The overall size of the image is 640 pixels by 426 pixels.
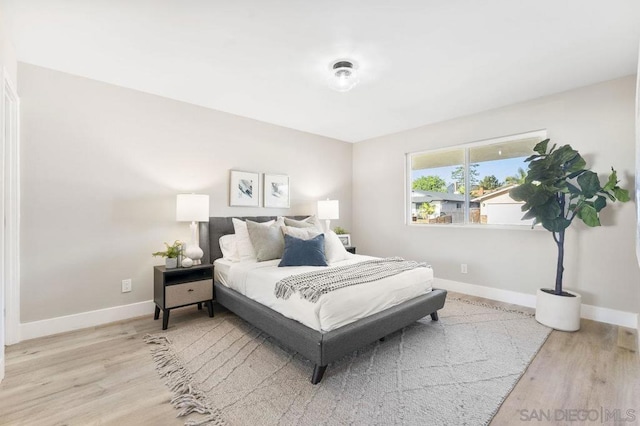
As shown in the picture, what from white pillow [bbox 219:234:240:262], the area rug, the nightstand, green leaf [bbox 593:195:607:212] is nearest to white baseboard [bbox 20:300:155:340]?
the nightstand

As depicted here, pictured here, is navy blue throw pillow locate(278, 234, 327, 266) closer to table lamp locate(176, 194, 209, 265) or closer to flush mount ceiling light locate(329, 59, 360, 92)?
table lamp locate(176, 194, 209, 265)

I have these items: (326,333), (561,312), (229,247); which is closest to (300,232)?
(229,247)

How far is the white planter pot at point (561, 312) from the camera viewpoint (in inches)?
108

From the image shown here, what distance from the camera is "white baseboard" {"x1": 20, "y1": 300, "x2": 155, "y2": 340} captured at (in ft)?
8.50

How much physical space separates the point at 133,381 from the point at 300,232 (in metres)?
1.95

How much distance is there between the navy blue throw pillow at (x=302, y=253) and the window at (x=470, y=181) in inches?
87.4

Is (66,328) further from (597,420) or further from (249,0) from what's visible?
(597,420)

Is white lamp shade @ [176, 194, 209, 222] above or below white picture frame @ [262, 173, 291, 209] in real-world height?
below

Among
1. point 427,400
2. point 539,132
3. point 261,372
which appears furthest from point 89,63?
point 539,132

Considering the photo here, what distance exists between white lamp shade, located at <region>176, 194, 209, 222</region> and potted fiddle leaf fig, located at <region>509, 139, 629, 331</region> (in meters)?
3.37

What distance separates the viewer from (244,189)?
13.0 feet

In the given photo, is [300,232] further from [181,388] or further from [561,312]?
[561,312]

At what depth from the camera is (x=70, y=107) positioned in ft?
9.16

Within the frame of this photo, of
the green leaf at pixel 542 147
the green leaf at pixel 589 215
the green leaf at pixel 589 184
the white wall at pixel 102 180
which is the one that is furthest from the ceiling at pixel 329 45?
the green leaf at pixel 589 215
